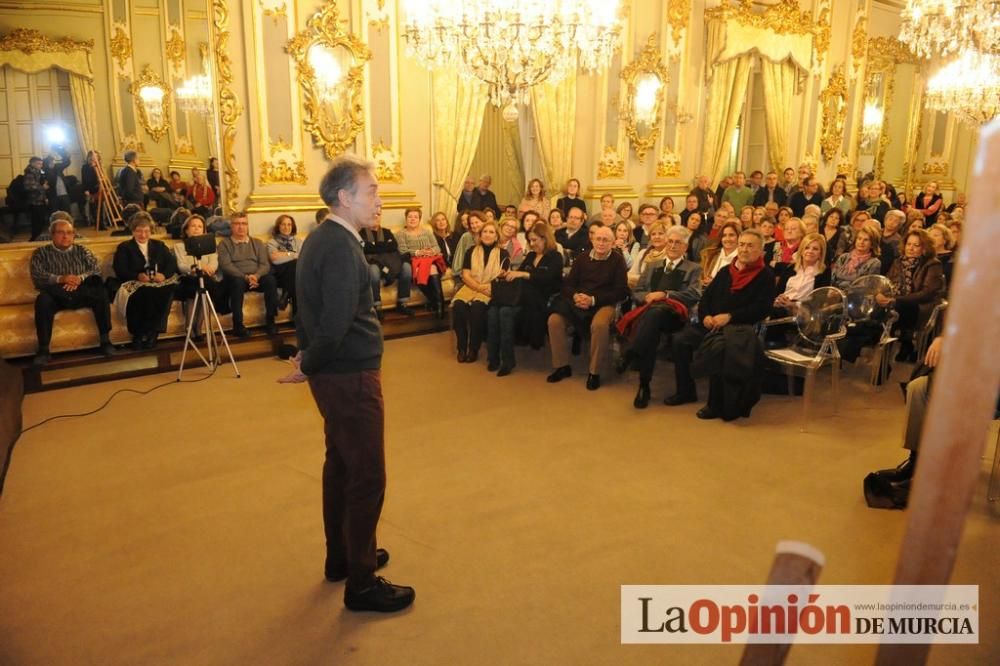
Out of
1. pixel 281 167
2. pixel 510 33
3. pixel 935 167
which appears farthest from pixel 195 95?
pixel 935 167

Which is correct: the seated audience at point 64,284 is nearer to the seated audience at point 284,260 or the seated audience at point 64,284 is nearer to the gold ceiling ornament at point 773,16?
the seated audience at point 284,260

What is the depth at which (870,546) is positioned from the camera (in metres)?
3.11

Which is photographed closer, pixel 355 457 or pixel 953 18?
pixel 355 457

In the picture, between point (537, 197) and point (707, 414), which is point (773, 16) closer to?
point (537, 197)

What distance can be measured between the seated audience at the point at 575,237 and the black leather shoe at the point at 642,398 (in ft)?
7.22

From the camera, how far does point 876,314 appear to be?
16.8 feet

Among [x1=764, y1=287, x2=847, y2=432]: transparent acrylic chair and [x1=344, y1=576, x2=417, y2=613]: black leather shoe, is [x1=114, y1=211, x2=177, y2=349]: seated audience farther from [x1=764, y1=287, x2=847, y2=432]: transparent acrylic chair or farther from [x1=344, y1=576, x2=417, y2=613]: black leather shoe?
[x1=764, y1=287, x2=847, y2=432]: transparent acrylic chair

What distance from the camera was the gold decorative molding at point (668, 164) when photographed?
32.2ft

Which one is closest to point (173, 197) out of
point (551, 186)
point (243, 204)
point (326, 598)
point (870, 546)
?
point (243, 204)

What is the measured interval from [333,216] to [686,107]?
27.6 feet

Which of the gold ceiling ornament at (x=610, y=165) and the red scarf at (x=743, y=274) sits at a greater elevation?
the gold ceiling ornament at (x=610, y=165)

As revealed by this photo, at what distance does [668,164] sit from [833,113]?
3544 mm

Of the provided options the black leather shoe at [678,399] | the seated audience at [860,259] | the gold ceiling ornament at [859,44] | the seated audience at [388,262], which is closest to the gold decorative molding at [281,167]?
the seated audience at [388,262]

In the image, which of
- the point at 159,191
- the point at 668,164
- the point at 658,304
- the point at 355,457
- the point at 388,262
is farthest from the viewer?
the point at 668,164
